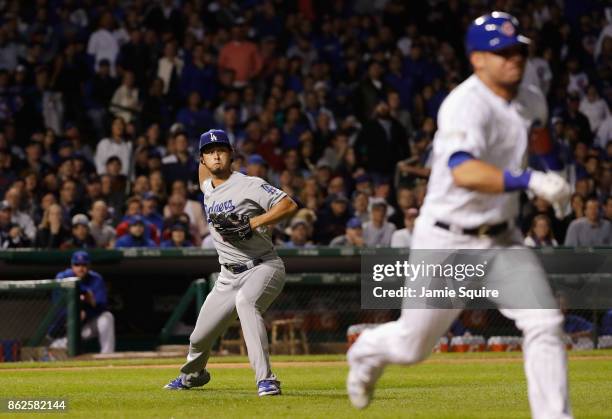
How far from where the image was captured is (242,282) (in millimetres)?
9398

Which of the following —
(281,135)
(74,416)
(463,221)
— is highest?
(281,135)

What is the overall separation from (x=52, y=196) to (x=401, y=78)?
691cm

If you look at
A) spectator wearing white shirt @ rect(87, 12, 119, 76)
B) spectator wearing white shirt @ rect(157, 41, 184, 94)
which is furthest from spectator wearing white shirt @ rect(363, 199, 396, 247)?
spectator wearing white shirt @ rect(87, 12, 119, 76)

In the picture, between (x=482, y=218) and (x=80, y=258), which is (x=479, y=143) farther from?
(x=80, y=258)

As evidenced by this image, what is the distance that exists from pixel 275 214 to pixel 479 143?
341 cm

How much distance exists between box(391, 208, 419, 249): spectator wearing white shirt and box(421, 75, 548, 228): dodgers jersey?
9.69 meters

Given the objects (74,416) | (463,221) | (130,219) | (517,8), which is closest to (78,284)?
(130,219)

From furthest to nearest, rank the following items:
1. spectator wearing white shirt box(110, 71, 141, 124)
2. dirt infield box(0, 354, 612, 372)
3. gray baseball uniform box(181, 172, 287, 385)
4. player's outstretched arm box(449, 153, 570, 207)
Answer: spectator wearing white shirt box(110, 71, 141, 124), dirt infield box(0, 354, 612, 372), gray baseball uniform box(181, 172, 287, 385), player's outstretched arm box(449, 153, 570, 207)

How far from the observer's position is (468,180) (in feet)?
19.2

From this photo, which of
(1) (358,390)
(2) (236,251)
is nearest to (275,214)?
(2) (236,251)

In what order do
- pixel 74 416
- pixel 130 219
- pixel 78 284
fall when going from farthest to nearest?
pixel 130 219 → pixel 78 284 → pixel 74 416

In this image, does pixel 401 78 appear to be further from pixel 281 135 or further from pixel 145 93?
pixel 145 93

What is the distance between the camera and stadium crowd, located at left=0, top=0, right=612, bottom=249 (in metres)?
16.6

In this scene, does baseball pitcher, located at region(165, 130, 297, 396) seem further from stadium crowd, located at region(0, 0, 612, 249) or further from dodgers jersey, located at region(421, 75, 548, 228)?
stadium crowd, located at region(0, 0, 612, 249)
